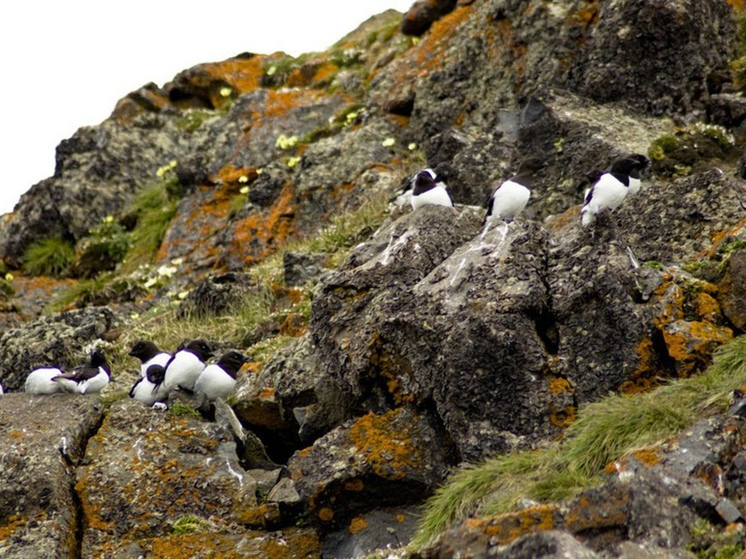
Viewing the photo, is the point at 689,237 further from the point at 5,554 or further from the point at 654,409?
the point at 5,554

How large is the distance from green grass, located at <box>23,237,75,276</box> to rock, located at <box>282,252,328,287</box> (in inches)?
338

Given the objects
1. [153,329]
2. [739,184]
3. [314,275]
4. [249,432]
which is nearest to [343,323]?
[249,432]

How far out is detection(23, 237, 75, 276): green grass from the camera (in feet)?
74.1

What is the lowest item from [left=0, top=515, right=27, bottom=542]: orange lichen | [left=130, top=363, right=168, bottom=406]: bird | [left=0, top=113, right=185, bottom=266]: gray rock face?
[left=0, top=515, right=27, bottom=542]: orange lichen

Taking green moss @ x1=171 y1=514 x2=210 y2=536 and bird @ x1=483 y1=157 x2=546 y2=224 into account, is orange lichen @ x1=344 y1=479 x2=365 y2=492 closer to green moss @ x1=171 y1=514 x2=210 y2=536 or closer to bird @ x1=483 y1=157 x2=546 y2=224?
green moss @ x1=171 y1=514 x2=210 y2=536

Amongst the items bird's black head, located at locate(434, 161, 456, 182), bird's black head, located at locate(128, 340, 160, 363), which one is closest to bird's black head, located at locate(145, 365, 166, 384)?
bird's black head, located at locate(128, 340, 160, 363)

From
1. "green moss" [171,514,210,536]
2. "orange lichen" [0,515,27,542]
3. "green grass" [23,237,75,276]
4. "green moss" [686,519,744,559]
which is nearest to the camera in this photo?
"green moss" [686,519,744,559]

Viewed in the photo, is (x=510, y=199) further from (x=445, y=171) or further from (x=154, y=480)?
(x=154, y=480)

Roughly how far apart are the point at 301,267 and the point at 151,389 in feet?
17.0

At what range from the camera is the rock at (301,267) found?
15.8 meters

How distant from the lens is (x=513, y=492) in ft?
22.6

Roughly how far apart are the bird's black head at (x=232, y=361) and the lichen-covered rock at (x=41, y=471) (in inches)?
66.8

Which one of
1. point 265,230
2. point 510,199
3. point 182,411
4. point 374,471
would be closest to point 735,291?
point 510,199

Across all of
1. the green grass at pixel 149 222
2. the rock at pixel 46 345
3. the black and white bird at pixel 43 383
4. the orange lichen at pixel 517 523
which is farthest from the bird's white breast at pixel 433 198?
the green grass at pixel 149 222
